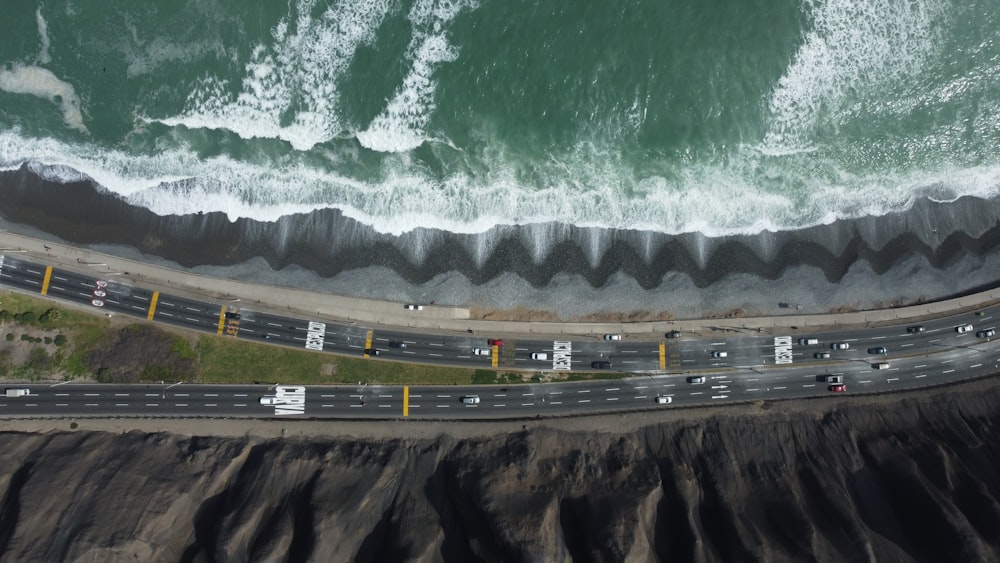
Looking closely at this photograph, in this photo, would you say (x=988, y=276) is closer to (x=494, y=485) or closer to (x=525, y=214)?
(x=525, y=214)

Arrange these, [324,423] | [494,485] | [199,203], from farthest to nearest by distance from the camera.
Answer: [199,203] < [324,423] < [494,485]

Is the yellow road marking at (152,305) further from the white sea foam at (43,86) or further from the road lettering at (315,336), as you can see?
the white sea foam at (43,86)

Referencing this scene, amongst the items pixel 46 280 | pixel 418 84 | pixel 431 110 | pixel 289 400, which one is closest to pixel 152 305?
pixel 46 280

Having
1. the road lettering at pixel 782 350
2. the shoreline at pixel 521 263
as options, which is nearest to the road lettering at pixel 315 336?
the shoreline at pixel 521 263

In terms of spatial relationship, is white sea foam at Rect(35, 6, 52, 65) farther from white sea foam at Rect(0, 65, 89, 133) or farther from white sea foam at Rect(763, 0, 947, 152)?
white sea foam at Rect(763, 0, 947, 152)

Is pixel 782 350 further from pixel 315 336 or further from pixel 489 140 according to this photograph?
pixel 315 336

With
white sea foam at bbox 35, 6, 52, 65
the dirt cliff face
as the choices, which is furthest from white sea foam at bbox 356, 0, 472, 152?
white sea foam at bbox 35, 6, 52, 65

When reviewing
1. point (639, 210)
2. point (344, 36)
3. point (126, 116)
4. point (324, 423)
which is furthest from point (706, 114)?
point (126, 116)
